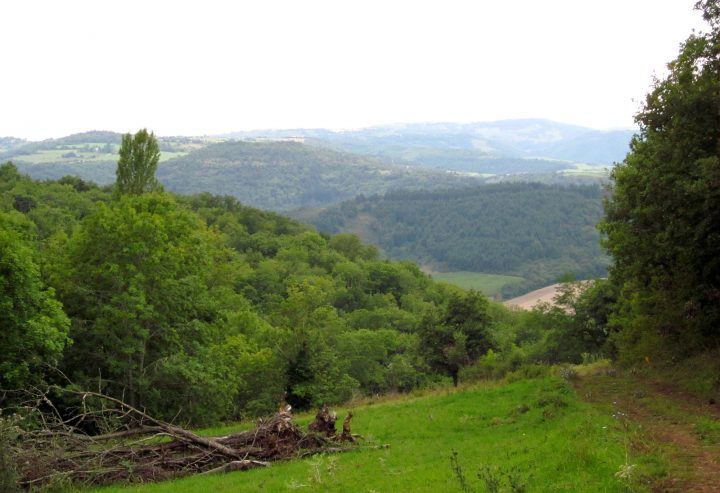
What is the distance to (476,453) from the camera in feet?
49.7

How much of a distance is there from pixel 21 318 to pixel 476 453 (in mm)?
17678

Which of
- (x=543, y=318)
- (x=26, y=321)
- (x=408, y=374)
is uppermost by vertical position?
(x=26, y=321)

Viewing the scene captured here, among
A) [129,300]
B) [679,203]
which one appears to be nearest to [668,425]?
[679,203]

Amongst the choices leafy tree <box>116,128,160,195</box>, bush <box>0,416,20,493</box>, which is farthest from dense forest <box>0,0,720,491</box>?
leafy tree <box>116,128,160,195</box>

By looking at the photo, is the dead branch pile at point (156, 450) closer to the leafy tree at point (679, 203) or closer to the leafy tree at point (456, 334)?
the leafy tree at point (679, 203)

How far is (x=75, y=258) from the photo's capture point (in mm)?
31031

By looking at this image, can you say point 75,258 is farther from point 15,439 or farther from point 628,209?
point 628,209

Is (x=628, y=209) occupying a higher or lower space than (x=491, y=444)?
higher

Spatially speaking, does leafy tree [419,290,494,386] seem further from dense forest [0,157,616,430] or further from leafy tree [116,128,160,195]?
leafy tree [116,128,160,195]

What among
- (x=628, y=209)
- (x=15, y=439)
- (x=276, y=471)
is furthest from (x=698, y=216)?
(x=15, y=439)

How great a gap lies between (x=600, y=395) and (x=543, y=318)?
24.2 m

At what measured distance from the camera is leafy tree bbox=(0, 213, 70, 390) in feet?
76.3

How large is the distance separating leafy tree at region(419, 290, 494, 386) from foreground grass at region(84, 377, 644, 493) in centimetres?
1779

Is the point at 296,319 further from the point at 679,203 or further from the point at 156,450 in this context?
the point at 679,203
